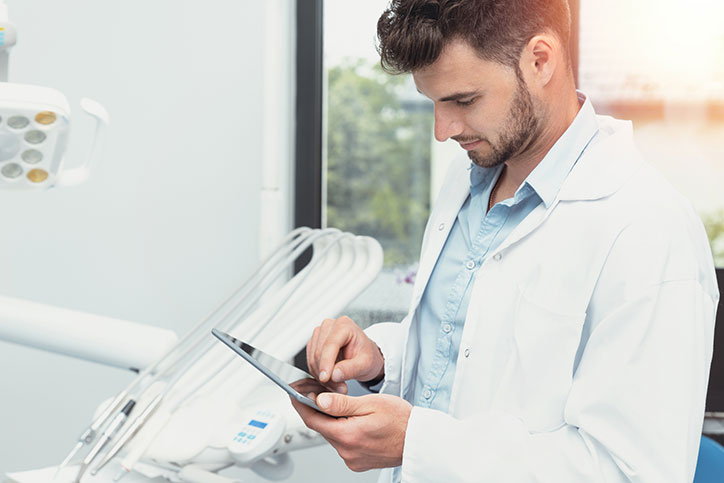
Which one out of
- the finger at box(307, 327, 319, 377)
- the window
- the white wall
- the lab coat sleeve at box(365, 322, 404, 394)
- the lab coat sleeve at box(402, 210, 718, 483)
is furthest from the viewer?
the window

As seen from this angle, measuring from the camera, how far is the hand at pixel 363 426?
89cm

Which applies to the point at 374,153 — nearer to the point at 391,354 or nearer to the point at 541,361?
the point at 391,354

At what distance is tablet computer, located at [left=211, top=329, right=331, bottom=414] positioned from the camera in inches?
33.7

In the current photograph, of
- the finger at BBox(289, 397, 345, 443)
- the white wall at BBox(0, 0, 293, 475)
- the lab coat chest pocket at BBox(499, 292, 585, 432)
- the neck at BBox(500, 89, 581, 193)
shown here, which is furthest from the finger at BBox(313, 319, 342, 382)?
the white wall at BBox(0, 0, 293, 475)

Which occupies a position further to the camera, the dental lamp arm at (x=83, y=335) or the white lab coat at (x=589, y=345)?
the dental lamp arm at (x=83, y=335)

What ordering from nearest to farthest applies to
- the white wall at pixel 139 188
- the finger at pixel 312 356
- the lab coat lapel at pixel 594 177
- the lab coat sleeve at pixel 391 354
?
the lab coat lapel at pixel 594 177 → the finger at pixel 312 356 → the lab coat sleeve at pixel 391 354 → the white wall at pixel 139 188

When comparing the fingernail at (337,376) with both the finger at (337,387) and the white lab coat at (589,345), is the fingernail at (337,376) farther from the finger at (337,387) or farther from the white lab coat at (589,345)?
the white lab coat at (589,345)

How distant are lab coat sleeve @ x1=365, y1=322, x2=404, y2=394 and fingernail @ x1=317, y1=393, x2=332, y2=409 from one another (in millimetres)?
329

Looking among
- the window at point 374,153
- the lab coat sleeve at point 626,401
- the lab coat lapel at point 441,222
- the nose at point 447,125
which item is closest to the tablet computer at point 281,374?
the lab coat sleeve at point 626,401

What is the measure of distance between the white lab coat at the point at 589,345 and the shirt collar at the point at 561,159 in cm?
2

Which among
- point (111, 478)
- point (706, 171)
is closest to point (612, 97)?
point (706, 171)

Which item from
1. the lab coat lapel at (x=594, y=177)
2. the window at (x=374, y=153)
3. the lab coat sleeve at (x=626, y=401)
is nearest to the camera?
the lab coat sleeve at (x=626, y=401)

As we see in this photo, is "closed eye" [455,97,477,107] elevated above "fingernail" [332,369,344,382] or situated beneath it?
elevated above

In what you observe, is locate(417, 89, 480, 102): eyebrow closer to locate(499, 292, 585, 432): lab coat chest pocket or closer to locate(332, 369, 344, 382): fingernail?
locate(499, 292, 585, 432): lab coat chest pocket
